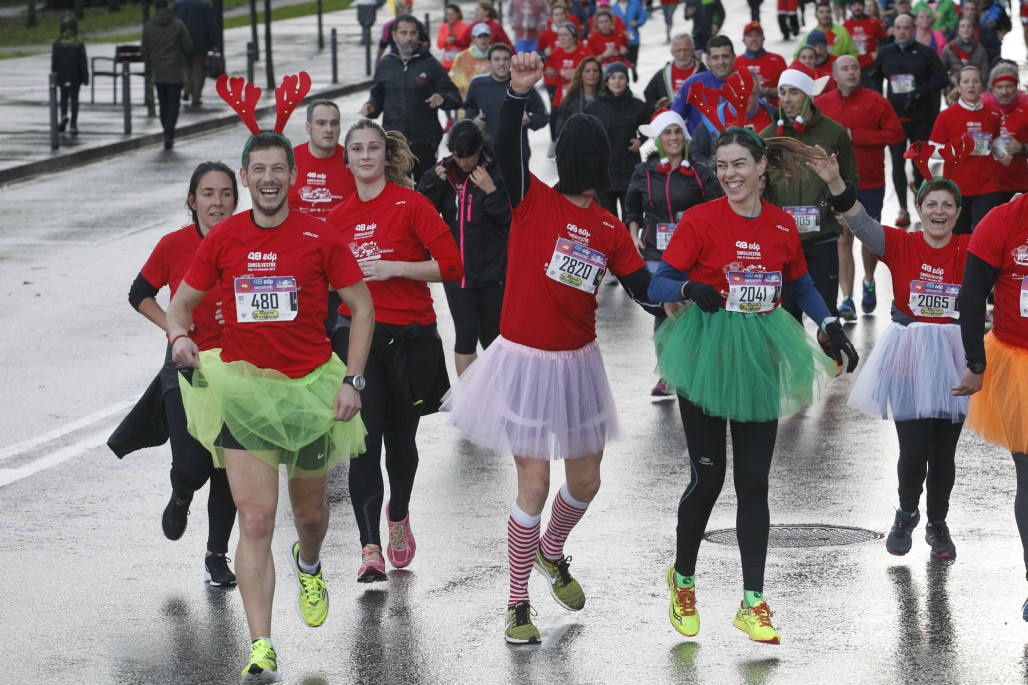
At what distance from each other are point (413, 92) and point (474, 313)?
6.23m

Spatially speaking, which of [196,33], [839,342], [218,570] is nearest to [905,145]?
[839,342]

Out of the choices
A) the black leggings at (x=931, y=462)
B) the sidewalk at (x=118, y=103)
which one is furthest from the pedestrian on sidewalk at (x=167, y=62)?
the black leggings at (x=931, y=462)

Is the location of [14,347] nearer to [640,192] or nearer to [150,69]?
[640,192]

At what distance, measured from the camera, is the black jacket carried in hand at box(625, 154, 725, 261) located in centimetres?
1140

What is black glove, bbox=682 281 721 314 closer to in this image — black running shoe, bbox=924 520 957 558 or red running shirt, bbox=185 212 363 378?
red running shirt, bbox=185 212 363 378

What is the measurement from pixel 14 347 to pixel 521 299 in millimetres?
7097

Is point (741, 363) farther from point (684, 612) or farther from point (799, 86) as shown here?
point (799, 86)

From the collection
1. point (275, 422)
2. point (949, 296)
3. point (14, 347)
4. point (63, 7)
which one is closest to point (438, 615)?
point (275, 422)

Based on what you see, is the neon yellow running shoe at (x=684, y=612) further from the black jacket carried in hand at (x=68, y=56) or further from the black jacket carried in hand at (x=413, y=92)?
the black jacket carried in hand at (x=68, y=56)

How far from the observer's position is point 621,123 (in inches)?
609

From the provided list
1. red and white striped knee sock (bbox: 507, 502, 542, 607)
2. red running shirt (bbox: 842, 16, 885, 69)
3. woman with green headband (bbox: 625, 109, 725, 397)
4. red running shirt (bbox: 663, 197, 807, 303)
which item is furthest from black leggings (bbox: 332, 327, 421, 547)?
red running shirt (bbox: 842, 16, 885, 69)

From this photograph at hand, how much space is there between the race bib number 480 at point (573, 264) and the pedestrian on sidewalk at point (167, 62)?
18712 millimetres

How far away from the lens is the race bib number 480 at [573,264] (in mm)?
7059

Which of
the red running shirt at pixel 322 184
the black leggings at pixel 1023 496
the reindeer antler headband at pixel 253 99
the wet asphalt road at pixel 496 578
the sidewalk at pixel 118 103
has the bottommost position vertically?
the sidewalk at pixel 118 103
